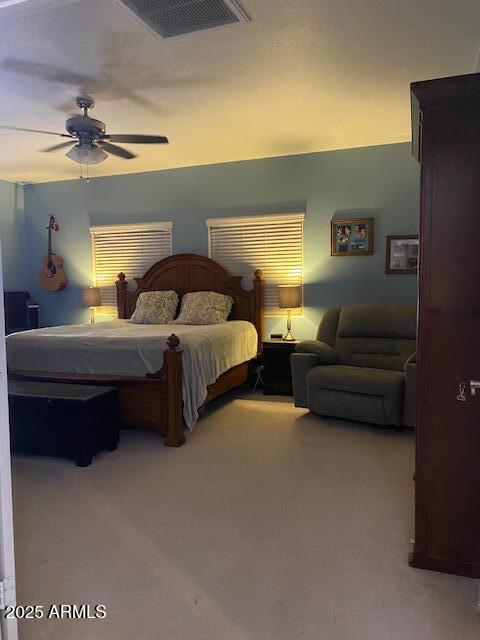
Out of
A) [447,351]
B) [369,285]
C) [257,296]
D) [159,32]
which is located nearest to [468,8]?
[159,32]

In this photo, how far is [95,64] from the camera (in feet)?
10.1

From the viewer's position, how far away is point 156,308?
5.56m

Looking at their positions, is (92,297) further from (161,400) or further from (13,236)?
(161,400)

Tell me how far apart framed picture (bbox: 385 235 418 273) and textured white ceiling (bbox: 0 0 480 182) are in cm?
103

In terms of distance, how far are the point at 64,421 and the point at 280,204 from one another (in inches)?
135

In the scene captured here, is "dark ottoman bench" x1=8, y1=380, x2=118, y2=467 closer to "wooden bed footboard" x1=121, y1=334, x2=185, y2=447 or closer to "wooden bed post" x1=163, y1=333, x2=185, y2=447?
"wooden bed footboard" x1=121, y1=334, x2=185, y2=447

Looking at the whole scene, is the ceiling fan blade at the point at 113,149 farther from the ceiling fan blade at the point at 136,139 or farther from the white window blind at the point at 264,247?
the white window blind at the point at 264,247

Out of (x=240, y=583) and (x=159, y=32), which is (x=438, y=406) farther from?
(x=159, y=32)

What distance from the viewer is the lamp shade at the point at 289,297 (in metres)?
5.13

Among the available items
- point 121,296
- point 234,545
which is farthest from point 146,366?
point 121,296

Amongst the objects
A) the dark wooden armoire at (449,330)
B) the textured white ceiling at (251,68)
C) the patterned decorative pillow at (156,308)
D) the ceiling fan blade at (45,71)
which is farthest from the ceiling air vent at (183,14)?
the patterned decorative pillow at (156,308)

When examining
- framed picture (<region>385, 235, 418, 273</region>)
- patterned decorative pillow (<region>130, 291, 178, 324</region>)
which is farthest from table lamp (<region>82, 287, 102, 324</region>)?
framed picture (<region>385, 235, 418, 273</region>)

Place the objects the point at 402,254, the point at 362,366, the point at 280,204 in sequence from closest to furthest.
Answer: the point at 362,366, the point at 402,254, the point at 280,204

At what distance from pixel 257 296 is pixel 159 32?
3205mm
